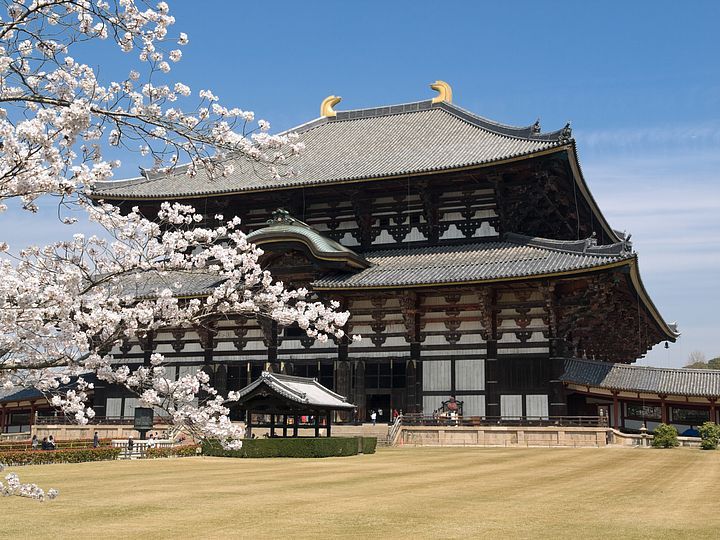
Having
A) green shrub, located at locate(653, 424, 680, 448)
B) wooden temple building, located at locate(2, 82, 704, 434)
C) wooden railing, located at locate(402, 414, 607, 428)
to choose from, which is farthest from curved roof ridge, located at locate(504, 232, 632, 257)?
green shrub, located at locate(653, 424, 680, 448)

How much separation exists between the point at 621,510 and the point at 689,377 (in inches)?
1219

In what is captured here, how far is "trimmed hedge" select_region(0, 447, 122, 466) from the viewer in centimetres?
2709

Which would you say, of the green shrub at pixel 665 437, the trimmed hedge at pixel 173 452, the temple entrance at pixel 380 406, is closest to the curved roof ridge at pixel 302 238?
the temple entrance at pixel 380 406

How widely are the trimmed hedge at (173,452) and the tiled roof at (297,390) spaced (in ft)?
10.0

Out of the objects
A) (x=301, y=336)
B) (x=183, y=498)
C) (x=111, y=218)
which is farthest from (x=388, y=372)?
(x=111, y=218)

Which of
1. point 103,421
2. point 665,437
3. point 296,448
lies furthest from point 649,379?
point 103,421

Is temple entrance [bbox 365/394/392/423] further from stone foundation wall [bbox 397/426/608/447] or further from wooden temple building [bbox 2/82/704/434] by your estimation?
stone foundation wall [bbox 397/426/608/447]

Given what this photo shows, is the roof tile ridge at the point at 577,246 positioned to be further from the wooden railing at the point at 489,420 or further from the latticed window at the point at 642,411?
the latticed window at the point at 642,411

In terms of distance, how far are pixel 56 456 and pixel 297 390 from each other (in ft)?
28.6

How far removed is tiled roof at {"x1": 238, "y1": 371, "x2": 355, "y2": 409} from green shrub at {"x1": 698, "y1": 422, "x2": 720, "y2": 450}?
1439 centimetres

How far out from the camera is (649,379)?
1666 inches

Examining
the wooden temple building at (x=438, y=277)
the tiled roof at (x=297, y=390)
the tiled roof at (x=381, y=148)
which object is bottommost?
the tiled roof at (x=297, y=390)

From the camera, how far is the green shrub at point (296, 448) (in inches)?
1123

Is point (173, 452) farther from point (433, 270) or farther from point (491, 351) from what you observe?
point (491, 351)
